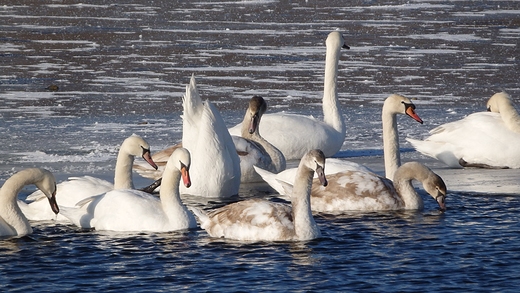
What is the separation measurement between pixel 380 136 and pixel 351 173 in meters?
3.25

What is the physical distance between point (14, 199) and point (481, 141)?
522cm

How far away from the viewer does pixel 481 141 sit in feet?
37.7

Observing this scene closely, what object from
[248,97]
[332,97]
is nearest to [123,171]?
[332,97]

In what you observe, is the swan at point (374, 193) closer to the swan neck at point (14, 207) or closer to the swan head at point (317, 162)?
the swan head at point (317, 162)

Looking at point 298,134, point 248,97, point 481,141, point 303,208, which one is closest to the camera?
point 303,208

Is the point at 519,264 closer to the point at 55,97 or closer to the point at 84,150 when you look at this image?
the point at 84,150

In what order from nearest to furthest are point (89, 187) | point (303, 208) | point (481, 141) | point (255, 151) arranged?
point (303, 208)
point (89, 187)
point (255, 151)
point (481, 141)

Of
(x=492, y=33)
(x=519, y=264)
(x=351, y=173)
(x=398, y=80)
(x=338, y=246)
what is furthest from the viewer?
(x=492, y=33)

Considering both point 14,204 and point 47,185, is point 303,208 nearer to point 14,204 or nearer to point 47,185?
point 47,185

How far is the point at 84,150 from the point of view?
11852mm

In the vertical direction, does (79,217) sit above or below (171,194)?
below

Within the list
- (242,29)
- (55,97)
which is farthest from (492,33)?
(55,97)

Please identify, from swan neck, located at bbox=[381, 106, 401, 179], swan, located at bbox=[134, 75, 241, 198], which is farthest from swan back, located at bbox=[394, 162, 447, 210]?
swan, located at bbox=[134, 75, 241, 198]

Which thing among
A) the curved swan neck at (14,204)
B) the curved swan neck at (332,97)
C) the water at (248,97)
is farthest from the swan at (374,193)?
the curved swan neck at (332,97)
